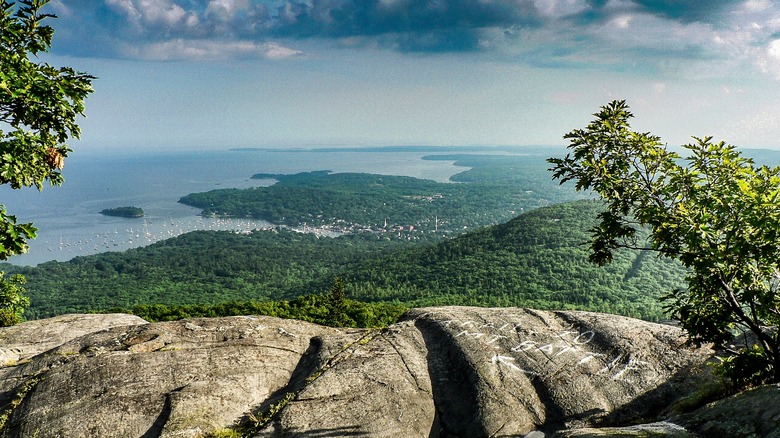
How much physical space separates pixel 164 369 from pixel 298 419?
5.31 metres

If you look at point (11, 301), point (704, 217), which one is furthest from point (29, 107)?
point (11, 301)

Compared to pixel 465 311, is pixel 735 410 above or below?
above

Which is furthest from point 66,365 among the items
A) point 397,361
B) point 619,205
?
point 619,205

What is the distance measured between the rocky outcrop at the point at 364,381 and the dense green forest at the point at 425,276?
88.7 metres

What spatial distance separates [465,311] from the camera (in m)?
17.1

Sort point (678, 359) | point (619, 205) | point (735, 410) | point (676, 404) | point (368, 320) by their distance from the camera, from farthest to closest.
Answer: point (368, 320) < point (678, 359) < point (676, 404) < point (619, 205) < point (735, 410)

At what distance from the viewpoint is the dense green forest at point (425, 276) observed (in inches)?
4491

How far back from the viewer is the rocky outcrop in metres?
10.5

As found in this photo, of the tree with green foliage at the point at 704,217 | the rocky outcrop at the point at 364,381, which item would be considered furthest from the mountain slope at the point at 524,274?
the tree with green foliage at the point at 704,217

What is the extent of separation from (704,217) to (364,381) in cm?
967

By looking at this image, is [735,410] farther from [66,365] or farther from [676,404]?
[66,365]

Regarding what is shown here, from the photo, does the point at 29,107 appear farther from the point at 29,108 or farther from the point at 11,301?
the point at 11,301

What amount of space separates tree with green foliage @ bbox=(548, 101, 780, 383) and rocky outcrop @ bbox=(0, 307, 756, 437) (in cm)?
252

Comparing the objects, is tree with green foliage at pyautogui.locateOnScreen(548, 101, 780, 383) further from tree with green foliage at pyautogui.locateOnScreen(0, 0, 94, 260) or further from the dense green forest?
the dense green forest
